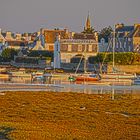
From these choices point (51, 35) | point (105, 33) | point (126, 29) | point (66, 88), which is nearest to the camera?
point (66, 88)

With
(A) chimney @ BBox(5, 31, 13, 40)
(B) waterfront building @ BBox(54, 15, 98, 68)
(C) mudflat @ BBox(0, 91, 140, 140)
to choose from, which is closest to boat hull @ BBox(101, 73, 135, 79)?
(B) waterfront building @ BBox(54, 15, 98, 68)

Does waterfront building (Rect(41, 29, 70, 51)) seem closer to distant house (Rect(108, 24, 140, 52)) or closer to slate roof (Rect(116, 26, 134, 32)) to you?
distant house (Rect(108, 24, 140, 52))

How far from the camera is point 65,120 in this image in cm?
2767

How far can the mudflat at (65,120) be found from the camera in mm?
21891

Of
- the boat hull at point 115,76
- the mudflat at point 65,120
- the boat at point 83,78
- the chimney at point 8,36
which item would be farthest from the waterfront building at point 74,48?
the mudflat at point 65,120

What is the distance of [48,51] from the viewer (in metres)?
117

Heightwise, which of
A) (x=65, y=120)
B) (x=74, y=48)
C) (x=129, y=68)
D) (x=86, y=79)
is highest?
(x=74, y=48)

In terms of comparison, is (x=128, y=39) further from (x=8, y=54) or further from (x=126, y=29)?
(x=8, y=54)

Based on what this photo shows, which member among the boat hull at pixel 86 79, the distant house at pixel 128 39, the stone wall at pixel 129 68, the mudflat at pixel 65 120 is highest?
the distant house at pixel 128 39

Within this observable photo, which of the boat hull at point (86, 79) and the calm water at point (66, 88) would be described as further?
the boat hull at point (86, 79)

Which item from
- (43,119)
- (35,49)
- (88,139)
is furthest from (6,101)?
(35,49)

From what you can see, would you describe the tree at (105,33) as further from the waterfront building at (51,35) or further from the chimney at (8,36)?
the chimney at (8,36)

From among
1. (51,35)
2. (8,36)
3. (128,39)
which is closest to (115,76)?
(128,39)

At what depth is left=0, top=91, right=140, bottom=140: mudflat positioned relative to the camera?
21891 mm
